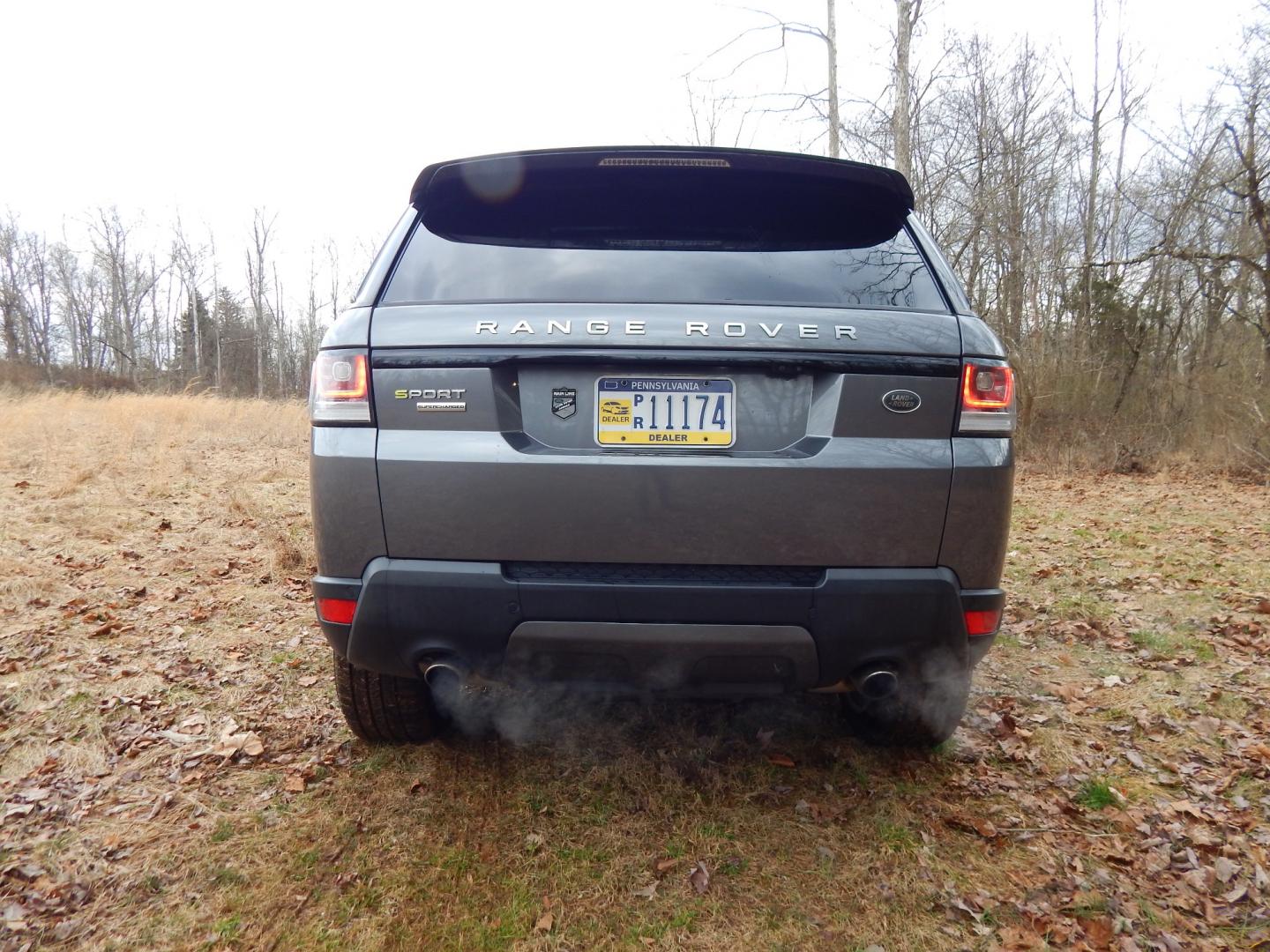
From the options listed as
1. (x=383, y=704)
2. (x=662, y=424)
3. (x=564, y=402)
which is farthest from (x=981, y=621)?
(x=383, y=704)

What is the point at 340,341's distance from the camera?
200 centimetres

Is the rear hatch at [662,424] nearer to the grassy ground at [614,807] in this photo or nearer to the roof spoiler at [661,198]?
the roof spoiler at [661,198]

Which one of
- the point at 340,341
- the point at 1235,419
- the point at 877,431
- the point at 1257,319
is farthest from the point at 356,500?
the point at 1257,319

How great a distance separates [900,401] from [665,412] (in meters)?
0.61

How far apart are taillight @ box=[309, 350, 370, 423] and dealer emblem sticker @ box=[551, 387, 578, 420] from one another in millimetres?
496

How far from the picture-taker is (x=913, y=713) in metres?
2.57

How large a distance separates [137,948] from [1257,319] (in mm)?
16308

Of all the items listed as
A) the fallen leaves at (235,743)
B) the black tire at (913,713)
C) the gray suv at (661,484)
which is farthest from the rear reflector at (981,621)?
the fallen leaves at (235,743)

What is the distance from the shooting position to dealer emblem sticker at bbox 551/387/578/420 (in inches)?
76.2

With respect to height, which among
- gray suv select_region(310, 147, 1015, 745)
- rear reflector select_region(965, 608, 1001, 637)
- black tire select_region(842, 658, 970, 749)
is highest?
gray suv select_region(310, 147, 1015, 745)

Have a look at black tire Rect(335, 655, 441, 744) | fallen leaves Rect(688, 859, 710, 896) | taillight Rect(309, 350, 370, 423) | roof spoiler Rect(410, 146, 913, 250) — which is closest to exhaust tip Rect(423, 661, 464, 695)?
black tire Rect(335, 655, 441, 744)

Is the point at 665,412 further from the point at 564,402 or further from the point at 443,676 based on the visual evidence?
the point at 443,676

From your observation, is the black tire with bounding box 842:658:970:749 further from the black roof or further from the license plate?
the black roof

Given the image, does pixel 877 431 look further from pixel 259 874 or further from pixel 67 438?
pixel 67 438
